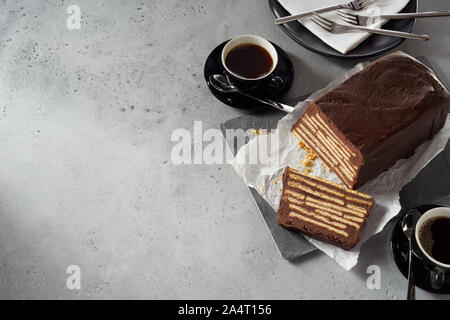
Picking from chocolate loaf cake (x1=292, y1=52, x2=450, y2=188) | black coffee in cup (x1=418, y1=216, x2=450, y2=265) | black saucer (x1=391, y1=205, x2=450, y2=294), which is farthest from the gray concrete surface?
chocolate loaf cake (x1=292, y1=52, x2=450, y2=188)

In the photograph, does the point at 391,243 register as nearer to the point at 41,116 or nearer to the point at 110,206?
the point at 110,206

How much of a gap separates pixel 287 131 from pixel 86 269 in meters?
0.79

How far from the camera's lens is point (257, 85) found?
180 cm

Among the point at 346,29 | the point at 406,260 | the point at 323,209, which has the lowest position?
the point at 406,260

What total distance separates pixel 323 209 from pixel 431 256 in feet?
1.07

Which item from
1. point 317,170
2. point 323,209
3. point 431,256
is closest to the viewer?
point 431,256

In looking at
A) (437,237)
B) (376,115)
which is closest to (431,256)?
(437,237)

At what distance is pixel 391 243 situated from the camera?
5.34ft

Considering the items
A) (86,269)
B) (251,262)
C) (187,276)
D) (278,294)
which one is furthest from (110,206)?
(278,294)

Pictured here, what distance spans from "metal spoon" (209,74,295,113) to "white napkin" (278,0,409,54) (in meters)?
0.29

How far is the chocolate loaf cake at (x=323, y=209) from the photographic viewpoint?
1.59 meters

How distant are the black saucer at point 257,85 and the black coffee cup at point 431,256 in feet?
2.12

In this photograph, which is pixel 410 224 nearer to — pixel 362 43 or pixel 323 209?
pixel 323 209

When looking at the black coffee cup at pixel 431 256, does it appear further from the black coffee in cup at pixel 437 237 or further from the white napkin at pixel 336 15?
the white napkin at pixel 336 15
